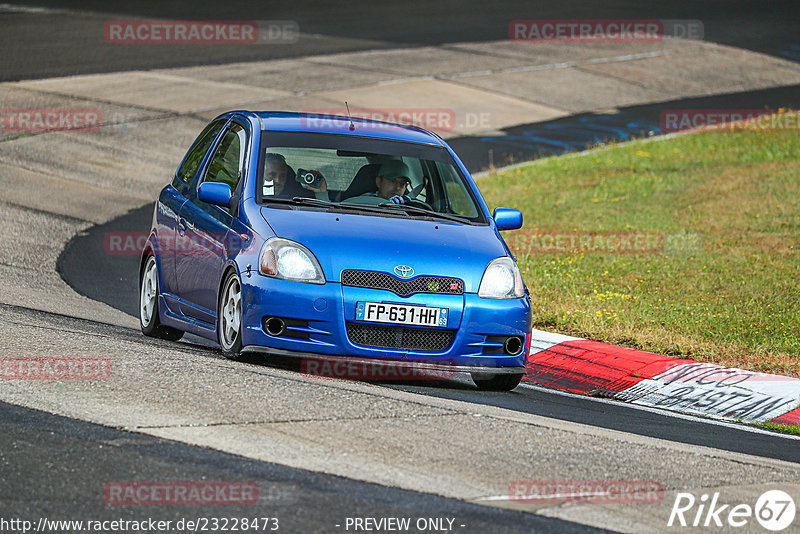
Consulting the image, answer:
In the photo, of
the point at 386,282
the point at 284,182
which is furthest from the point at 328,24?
the point at 386,282

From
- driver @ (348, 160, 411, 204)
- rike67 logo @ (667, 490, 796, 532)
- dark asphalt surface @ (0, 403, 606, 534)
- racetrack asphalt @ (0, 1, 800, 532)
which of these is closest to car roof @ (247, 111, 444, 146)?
driver @ (348, 160, 411, 204)

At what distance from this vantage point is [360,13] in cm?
3619

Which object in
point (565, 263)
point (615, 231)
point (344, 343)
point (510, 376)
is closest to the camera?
point (344, 343)

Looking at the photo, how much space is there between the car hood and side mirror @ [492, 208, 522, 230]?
51cm

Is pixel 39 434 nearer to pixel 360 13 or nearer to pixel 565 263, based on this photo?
pixel 565 263

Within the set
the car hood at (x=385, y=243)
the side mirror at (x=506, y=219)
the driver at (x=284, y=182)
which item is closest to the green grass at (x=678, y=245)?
the side mirror at (x=506, y=219)

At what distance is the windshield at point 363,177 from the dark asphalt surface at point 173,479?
9.88 feet

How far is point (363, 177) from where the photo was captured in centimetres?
→ 927

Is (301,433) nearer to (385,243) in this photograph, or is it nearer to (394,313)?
(394,313)

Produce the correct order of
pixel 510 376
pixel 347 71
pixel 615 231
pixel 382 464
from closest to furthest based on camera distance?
pixel 382 464
pixel 510 376
pixel 615 231
pixel 347 71

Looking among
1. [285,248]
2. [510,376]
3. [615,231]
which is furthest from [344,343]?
[615,231]

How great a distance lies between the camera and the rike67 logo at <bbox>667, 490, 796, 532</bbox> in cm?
575

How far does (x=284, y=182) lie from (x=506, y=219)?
5.24ft

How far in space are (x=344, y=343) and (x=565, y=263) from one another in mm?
6580
